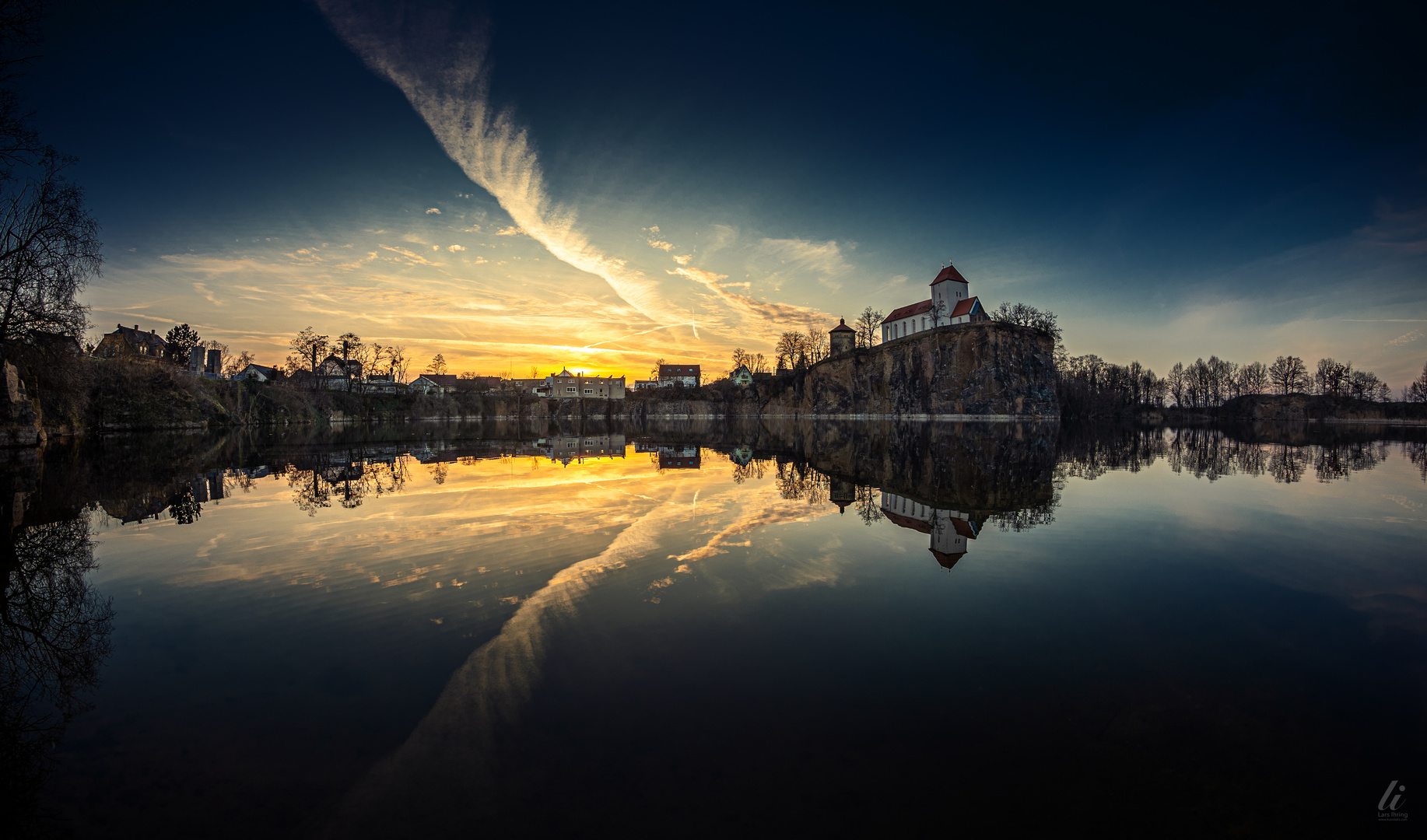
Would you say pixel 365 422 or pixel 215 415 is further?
pixel 365 422

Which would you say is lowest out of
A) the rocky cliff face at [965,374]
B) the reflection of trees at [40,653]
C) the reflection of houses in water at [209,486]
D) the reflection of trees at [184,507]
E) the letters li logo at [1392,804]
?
the letters li logo at [1392,804]

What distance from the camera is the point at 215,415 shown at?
5800 cm

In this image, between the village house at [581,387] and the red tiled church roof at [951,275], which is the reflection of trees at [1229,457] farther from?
the village house at [581,387]

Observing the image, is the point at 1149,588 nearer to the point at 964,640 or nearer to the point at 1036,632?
the point at 1036,632

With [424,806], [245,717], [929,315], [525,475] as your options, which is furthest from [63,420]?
[929,315]

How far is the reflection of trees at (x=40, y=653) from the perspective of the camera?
388cm

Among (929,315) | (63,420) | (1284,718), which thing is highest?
(929,315)

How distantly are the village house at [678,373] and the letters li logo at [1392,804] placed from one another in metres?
161

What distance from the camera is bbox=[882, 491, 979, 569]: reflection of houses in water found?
1002 centimetres

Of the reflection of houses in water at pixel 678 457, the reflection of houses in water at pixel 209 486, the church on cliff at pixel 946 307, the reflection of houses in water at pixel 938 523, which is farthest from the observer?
the church on cliff at pixel 946 307

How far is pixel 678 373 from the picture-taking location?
172 metres

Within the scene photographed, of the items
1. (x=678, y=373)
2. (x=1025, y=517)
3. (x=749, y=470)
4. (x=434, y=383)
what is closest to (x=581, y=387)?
(x=678, y=373)

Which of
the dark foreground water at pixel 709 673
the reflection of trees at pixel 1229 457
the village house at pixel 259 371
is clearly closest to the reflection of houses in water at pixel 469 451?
the dark foreground water at pixel 709 673

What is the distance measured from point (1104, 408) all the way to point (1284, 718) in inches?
4987
